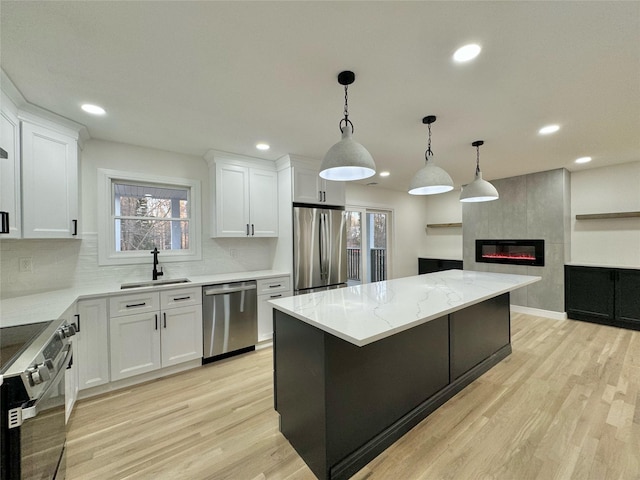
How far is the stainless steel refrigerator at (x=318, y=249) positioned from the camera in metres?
3.54

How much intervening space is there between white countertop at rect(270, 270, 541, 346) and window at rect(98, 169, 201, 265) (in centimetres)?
212

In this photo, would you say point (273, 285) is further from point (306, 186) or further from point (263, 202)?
point (306, 186)

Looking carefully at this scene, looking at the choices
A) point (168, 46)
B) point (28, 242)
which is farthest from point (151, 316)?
point (168, 46)

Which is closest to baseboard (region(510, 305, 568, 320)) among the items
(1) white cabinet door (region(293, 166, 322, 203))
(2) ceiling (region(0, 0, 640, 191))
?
(2) ceiling (region(0, 0, 640, 191))

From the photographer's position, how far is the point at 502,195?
4.90 meters

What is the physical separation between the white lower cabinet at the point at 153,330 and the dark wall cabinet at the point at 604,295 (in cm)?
564

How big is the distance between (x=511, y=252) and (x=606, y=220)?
136 centimetres

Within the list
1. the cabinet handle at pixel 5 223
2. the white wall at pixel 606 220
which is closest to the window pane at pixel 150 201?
the cabinet handle at pixel 5 223

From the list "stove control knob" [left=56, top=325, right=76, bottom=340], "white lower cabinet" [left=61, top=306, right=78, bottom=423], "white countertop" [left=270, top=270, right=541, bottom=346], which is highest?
"white countertop" [left=270, top=270, right=541, bottom=346]

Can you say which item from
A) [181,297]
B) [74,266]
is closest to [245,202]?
[181,297]

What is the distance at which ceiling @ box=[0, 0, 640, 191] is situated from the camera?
1312mm

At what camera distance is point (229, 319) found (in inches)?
120

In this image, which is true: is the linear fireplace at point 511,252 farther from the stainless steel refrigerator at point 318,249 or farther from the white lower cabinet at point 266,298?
the white lower cabinet at point 266,298

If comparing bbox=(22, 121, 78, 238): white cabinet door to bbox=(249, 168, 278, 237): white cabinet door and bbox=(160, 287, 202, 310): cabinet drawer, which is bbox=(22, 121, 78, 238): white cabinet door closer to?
bbox=(160, 287, 202, 310): cabinet drawer
